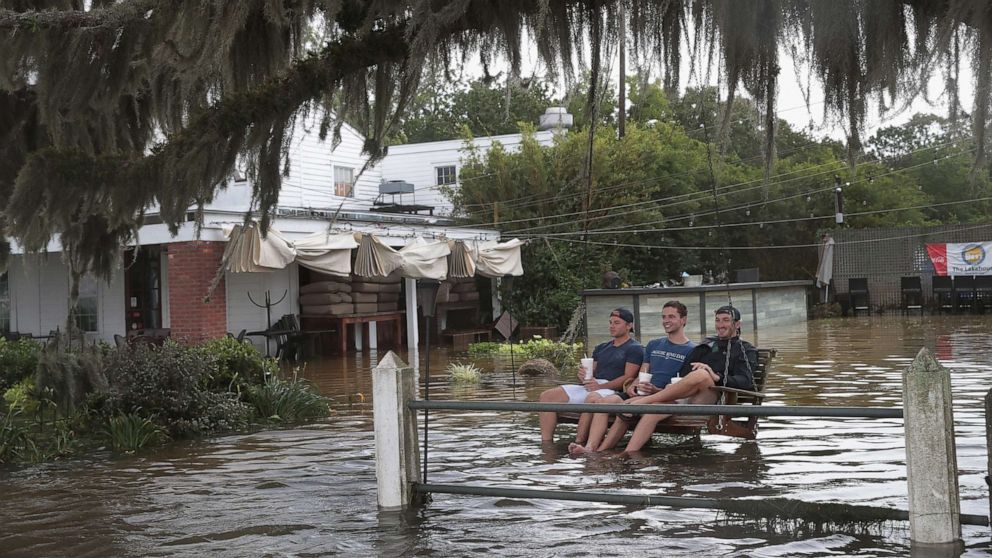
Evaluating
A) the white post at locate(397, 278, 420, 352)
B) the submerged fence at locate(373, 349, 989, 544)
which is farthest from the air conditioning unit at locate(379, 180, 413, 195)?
the submerged fence at locate(373, 349, 989, 544)

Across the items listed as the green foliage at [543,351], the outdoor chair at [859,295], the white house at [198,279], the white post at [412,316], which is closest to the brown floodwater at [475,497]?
the green foliage at [543,351]

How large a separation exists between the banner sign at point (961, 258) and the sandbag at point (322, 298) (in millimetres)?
18009

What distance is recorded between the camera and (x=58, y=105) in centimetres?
740

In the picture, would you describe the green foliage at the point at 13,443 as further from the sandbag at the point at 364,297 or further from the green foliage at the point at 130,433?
the sandbag at the point at 364,297

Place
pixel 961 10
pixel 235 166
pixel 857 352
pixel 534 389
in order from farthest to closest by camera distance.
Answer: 1. pixel 857 352
2. pixel 534 389
3. pixel 235 166
4. pixel 961 10

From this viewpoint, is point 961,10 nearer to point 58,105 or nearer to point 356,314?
point 58,105

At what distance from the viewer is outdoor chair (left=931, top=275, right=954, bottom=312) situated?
103 ft

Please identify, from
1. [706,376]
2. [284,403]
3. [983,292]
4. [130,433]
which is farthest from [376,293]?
[706,376]

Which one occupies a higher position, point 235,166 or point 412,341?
point 235,166

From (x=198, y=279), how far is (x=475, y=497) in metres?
13.9

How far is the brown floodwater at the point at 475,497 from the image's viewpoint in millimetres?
6223

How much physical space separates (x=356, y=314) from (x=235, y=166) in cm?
1791

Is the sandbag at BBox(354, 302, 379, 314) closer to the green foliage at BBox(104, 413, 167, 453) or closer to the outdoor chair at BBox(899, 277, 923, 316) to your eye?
the green foliage at BBox(104, 413, 167, 453)

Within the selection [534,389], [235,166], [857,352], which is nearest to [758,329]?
[857,352]
